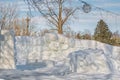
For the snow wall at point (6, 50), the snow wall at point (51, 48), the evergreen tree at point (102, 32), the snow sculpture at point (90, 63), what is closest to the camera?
the snow sculpture at point (90, 63)

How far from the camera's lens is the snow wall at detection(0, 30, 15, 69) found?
13.8m

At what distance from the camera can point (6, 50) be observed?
1388cm

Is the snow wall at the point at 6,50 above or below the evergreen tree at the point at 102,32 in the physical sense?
below

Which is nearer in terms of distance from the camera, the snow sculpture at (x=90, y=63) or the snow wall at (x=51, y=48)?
the snow sculpture at (x=90, y=63)

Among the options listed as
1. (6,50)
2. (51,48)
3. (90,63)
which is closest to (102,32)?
(51,48)

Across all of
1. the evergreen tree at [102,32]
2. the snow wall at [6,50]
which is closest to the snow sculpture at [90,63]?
the snow wall at [6,50]

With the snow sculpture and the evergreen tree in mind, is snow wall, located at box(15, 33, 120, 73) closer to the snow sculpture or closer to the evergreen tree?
the snow sculpture

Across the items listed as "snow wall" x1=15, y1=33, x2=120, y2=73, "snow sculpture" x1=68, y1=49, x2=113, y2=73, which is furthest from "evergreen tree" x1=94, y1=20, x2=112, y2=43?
"snow sculpture" x1=68, y1=49, x2=113, y2=73

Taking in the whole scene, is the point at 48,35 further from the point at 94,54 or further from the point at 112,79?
the point at 112,79

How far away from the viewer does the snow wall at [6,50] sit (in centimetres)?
1384

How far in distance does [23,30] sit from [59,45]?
2025cm

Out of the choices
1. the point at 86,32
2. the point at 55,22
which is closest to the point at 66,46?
the point at 55,22

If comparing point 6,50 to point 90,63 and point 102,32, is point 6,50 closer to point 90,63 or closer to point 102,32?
point 90,63

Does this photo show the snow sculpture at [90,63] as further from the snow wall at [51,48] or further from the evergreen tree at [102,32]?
the evergreen tree at [102,32]
